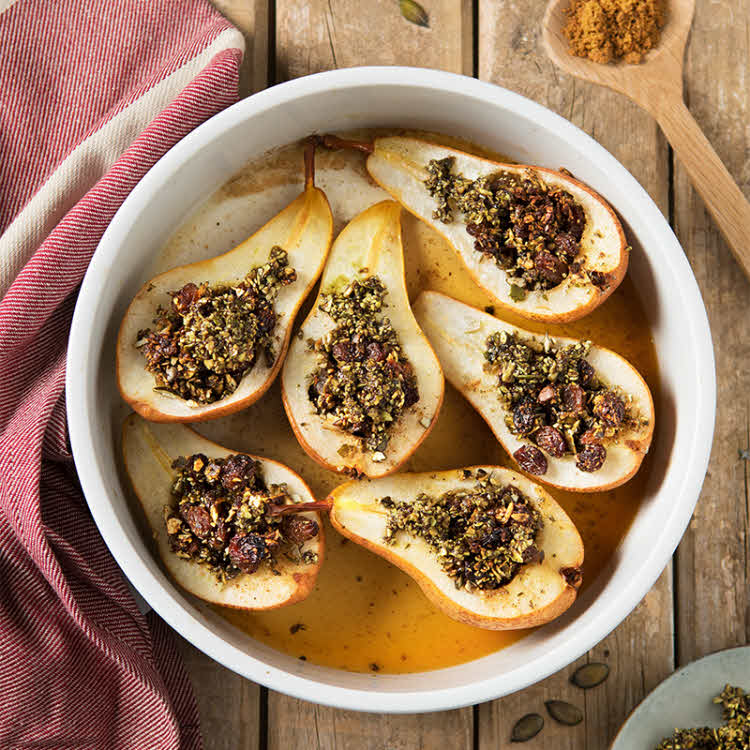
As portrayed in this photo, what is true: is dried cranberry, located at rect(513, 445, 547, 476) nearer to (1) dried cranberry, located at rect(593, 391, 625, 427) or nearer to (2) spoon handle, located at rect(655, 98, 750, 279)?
(1) dried cranberry, located at rect(593, 391, 625, 427)

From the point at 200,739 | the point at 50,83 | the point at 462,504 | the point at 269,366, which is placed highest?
the point at 50,83

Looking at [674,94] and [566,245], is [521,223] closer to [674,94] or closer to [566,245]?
[566,245]

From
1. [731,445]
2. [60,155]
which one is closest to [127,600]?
[60,155]

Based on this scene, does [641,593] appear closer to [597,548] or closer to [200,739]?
[597,548]

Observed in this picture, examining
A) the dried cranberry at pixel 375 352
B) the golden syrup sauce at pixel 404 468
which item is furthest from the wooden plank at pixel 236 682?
the dried cranberry at pixel 375 352

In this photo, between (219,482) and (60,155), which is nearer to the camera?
(219,482)

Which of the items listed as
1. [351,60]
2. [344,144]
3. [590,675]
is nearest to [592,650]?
[590,675]
